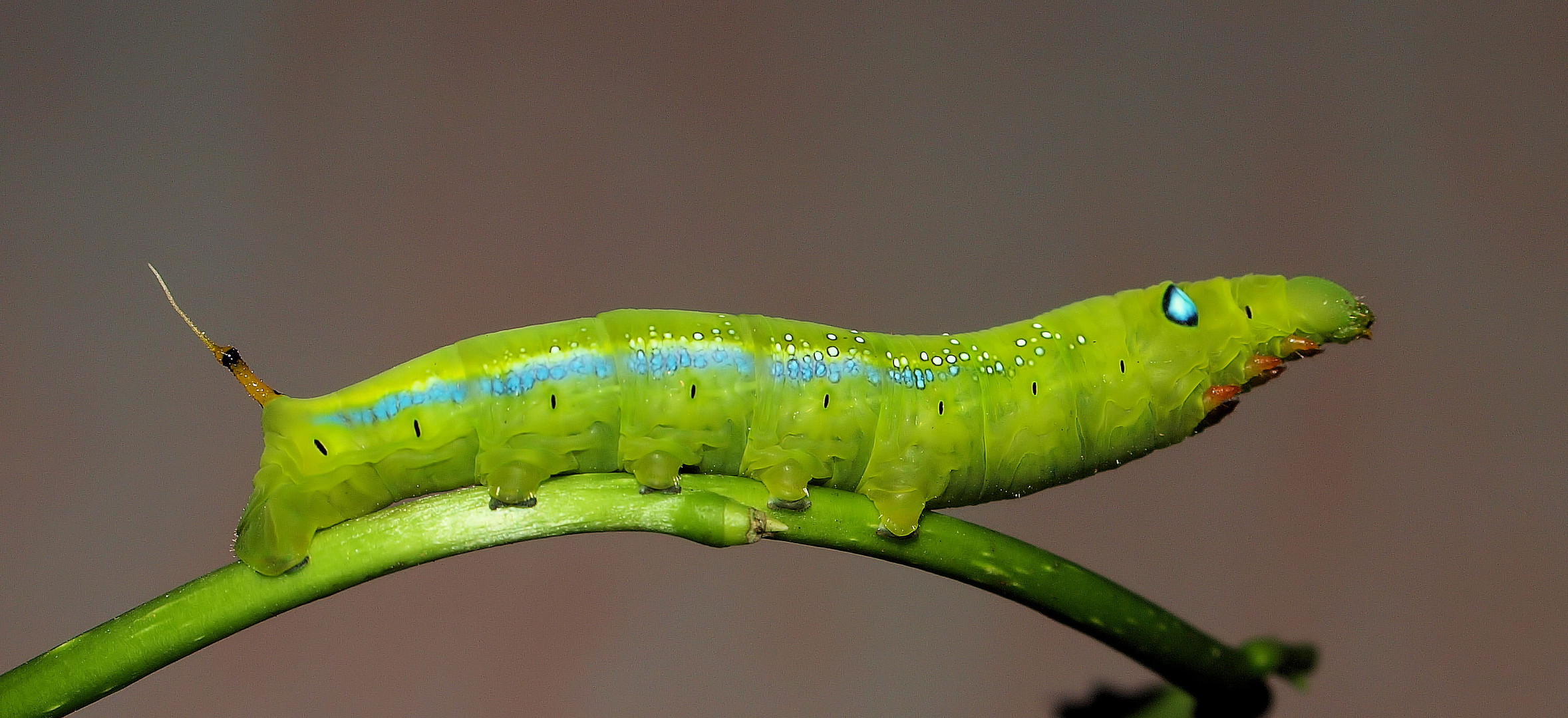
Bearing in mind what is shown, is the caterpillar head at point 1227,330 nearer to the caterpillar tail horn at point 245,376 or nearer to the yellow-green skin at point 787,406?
the yellow-green skin at point 787,406

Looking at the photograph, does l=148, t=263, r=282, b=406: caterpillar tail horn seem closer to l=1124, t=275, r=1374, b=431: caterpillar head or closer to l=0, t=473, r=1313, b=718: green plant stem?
l=0, t=473, r=1313, b=718: green plant stem

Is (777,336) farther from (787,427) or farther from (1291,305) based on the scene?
(1291,305)

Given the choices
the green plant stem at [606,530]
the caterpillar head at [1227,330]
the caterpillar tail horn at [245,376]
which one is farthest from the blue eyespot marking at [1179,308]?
the caterpillar tail horn at [245,376]

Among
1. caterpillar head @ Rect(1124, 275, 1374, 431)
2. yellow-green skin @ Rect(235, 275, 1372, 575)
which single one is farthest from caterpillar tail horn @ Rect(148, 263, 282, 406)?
caterpillar head @ Rect(1124, 275, 1374, 431)

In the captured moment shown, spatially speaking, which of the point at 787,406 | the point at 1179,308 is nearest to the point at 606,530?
the point at 787,406

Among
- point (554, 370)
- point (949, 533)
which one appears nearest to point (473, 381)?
point (554, 370)

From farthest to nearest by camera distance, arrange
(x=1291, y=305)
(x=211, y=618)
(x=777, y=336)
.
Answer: (x=1291, y=305) → (x=777, y=336) → (x=211, y=618)

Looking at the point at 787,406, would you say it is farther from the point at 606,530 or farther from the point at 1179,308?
the point at 1179,308
